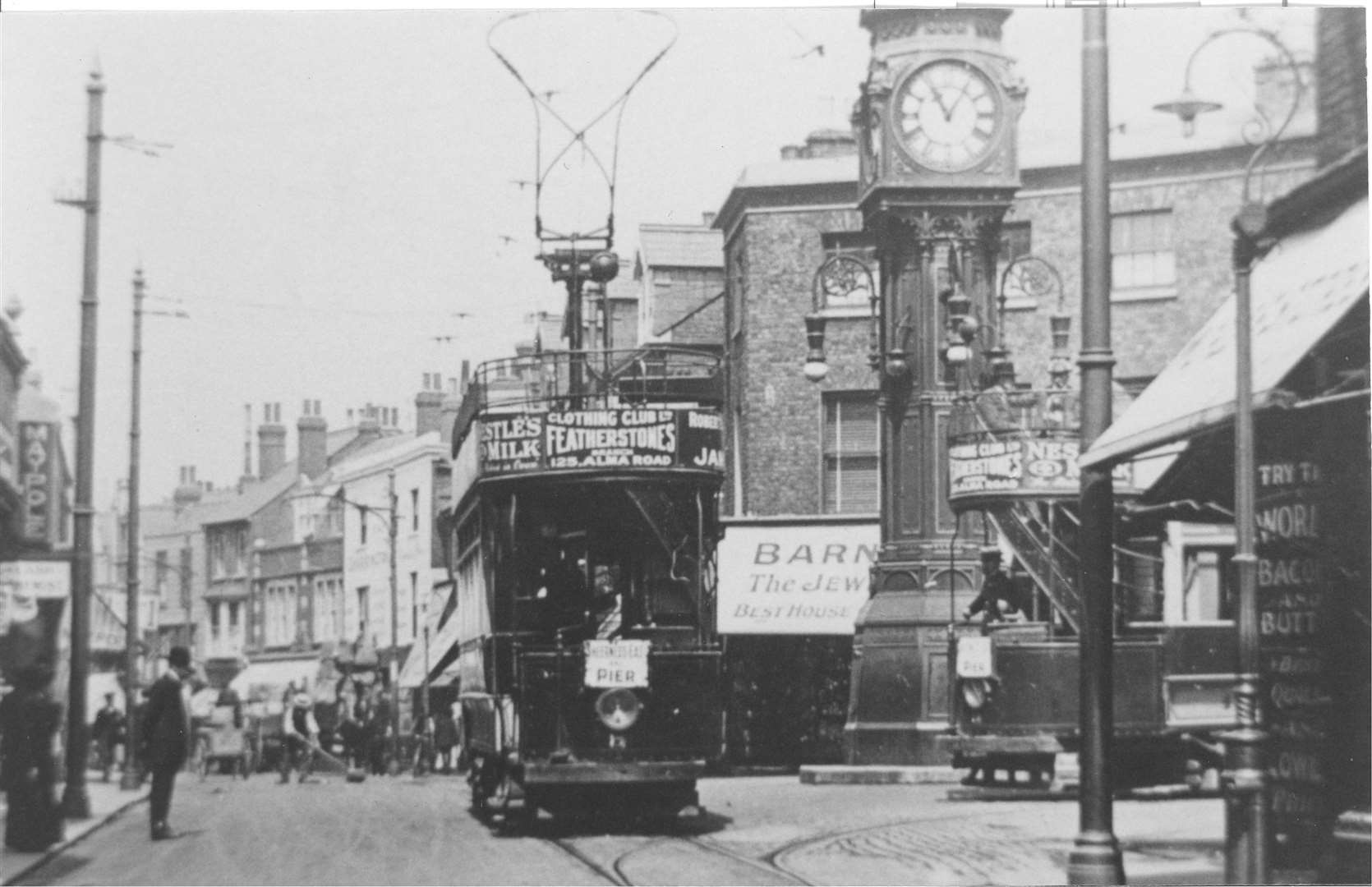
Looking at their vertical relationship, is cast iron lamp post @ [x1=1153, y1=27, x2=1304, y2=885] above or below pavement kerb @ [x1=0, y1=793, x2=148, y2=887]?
above

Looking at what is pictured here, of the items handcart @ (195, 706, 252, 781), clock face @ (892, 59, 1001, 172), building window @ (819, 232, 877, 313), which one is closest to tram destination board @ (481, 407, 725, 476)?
clock face @ (892, 59, 1001, 172)

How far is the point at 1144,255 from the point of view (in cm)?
2695

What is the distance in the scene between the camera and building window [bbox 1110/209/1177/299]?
87.4 feet

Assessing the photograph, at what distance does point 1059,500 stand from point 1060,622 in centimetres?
118

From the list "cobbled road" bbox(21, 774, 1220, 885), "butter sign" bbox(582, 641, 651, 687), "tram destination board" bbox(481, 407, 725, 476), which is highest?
"tram destination board" bbox(481, 407, 725, 476)

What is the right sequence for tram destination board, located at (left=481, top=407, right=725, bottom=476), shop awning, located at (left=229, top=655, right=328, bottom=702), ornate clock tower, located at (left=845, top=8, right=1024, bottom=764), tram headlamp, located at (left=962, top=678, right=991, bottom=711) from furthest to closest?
1. shop awning, located at (left=229, top=655, right=328, bottom=702)
2. ornate clock tower, located at (left=845, top=8, right=1024, bottom=764)
3. tram headlamp, located at (left=962, top=678, right=991, bottom=711)
4. tram destination board, located at (left=481, top=407, right=725, bottom=476)

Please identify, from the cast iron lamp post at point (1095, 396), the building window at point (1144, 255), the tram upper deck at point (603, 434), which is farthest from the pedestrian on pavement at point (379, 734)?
the cast iron lamp post at point (1095, 396)

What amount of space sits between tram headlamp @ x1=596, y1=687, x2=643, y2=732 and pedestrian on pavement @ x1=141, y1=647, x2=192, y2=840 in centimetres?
331

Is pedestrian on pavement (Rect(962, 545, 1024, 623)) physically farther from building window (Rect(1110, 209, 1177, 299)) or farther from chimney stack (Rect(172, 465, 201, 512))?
chimney stack (Rect(172, 465, 201, 512))

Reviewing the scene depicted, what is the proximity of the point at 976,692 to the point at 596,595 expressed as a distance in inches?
153

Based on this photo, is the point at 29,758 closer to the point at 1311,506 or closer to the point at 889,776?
the point at 1311,506

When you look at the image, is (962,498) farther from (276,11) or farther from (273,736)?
(273,736)

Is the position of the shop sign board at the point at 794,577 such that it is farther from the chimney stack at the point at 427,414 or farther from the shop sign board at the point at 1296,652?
the shop sign board at the point at 1296,652

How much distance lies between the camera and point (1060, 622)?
20.4m
